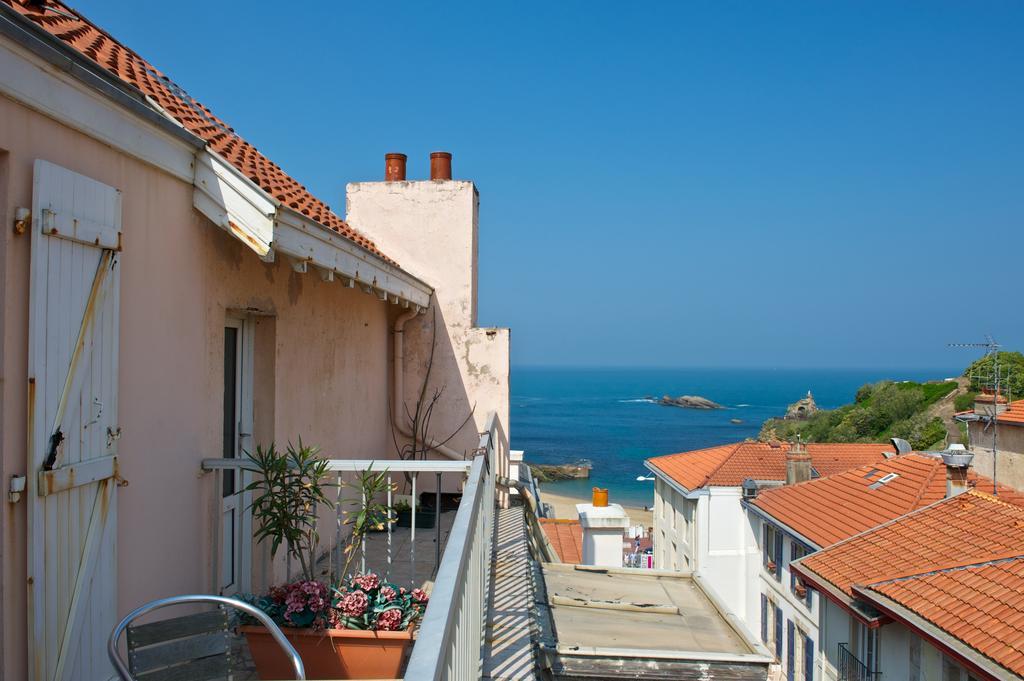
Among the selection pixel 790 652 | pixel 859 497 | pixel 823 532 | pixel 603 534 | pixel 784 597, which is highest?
pixel 603 534

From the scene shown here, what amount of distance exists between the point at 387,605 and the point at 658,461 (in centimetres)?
2937

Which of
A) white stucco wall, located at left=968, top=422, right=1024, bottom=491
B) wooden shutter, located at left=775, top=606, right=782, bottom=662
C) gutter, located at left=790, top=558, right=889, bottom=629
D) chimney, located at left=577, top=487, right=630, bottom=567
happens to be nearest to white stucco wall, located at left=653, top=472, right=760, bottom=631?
wooden shutter, located at left=775, top=606, right=782, bottom=662

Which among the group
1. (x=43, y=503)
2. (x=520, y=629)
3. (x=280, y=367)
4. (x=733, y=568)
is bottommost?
(x=733, y=568)

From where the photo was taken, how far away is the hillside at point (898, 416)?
49562mm

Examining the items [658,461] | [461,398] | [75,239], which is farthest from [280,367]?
[658,461]

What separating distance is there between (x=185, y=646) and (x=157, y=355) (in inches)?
58.6

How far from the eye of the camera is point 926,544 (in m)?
15.2

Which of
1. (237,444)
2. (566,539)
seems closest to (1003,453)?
(566,539)

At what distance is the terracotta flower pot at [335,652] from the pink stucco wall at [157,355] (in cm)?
64

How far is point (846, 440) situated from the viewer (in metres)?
58.1

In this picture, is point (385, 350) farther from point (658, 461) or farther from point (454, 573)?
point (658, 461)

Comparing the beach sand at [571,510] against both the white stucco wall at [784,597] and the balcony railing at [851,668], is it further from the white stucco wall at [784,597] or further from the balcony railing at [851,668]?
the balcony railing at [851,668]

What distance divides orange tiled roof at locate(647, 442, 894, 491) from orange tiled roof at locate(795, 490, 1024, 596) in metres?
9.52

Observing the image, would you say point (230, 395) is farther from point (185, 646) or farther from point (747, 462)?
point (747, 462)
